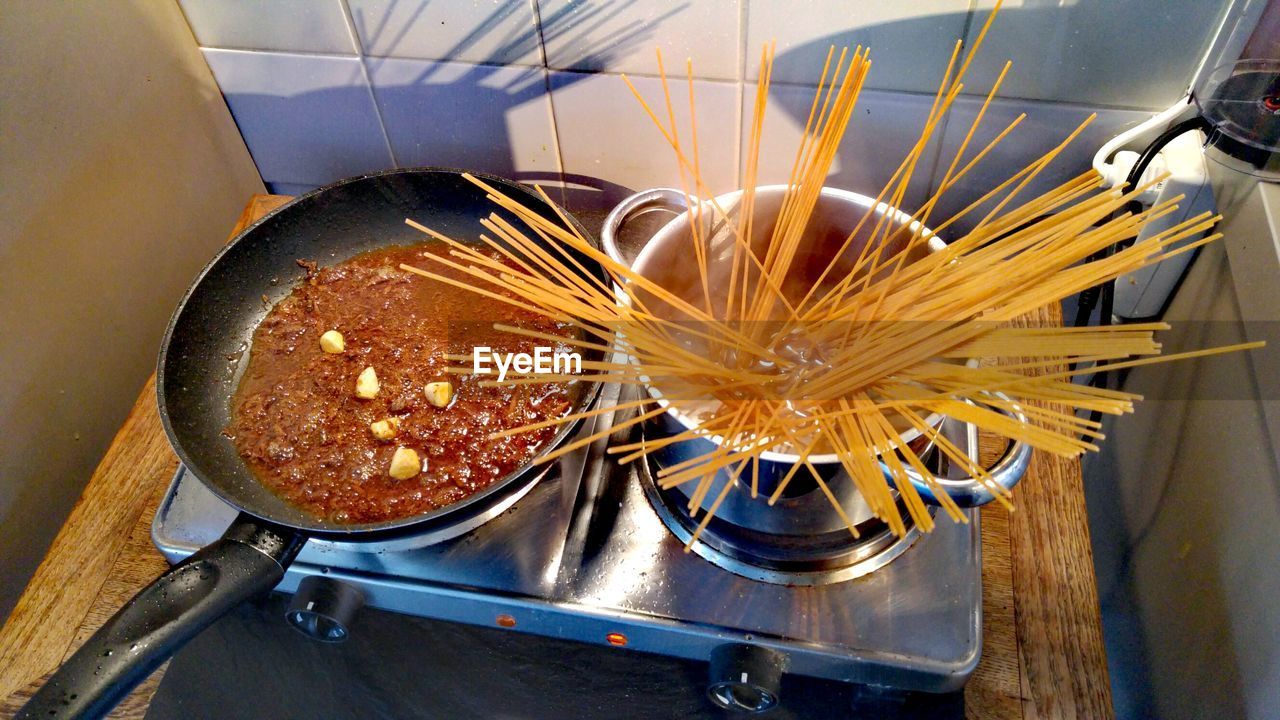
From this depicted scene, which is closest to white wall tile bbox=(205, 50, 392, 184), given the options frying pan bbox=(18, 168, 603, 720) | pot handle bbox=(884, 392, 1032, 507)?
frying pan bbox=(18, 168, 603, 720)

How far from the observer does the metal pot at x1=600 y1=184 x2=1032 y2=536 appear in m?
0.53

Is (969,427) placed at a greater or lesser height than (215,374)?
lesser

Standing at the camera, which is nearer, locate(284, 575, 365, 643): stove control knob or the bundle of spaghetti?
the bundle of spaghetti

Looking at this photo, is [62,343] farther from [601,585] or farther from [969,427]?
[969,427]

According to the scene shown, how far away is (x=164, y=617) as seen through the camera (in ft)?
1.78

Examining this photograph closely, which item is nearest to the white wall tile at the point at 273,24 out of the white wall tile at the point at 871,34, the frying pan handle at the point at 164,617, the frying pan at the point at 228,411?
the frying pan at the point at 228,411

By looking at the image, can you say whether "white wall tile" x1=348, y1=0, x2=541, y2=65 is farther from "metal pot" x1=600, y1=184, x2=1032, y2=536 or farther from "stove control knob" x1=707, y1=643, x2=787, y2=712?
"stove control knob" x1=707, y1=643, x2=787, y2=712

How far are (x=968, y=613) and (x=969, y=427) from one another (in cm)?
15

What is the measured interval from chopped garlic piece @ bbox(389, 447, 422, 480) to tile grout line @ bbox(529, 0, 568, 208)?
0.44 m

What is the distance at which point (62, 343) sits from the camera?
87 centimetres

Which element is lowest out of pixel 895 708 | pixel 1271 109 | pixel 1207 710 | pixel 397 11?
pixel 1207 710

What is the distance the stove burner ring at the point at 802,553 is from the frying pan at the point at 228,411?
0.53ft

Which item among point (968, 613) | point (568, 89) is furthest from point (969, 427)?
point (568, 89)

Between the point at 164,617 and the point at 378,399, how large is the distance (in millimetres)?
260
